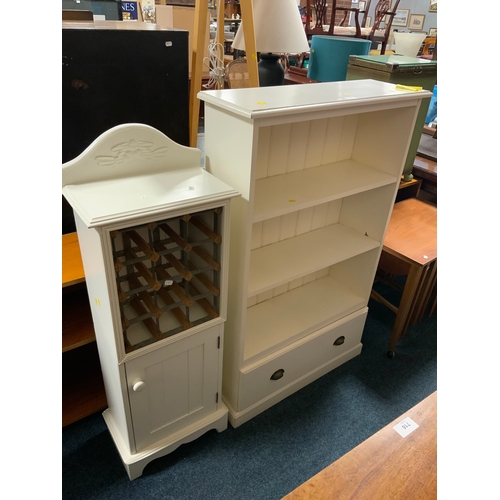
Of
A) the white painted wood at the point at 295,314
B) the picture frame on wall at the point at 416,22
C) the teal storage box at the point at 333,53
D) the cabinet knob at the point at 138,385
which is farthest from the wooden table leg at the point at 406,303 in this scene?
the picture frame on wall at the point at 416,22

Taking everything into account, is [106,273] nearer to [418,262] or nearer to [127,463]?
[127,463]

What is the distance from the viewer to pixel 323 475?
1.11m

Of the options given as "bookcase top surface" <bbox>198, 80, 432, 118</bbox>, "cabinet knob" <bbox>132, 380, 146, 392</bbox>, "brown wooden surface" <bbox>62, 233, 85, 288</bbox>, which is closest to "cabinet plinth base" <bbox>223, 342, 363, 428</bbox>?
"cabinet knob" <bbox>132, 380, 146, 392</bbox>

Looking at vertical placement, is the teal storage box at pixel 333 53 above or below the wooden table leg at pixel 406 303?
above

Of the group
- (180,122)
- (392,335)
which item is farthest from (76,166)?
(392,335)

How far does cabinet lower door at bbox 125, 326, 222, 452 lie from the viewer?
1.39 meters

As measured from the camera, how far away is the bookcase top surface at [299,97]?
120cm

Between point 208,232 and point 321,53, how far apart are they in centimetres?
162

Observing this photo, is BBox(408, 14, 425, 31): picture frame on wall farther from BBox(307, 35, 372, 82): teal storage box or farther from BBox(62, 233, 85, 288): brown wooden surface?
BBox(62, 233, 85, 288): brown wooden surface

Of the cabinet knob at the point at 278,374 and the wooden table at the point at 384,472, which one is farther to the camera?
the cabinet knob at the point at 278,374

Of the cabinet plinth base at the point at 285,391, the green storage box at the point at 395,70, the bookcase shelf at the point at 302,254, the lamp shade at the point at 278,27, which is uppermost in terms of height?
the lamp shade at the point at 278,27

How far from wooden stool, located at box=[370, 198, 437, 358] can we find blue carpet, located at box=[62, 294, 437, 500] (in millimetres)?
286

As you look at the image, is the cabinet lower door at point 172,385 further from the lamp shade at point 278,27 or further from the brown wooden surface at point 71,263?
the lamp shade at point 278,27

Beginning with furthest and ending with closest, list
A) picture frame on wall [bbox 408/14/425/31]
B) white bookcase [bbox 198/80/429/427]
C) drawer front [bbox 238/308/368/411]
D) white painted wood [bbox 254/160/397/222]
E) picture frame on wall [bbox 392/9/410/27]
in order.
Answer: picture frame on wall [bbox 392/9/410/27] < picture frame on wall [bbox 408/14/425/31] < drawer front [bbox 238/308/368/411] < white painted wood [bbox 254/160/397/222] < white bookcase [bbox 198/80/429/427]
